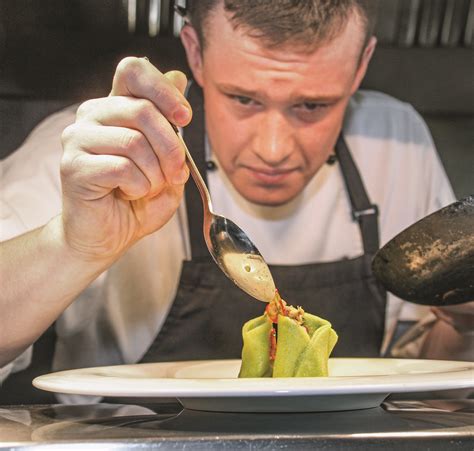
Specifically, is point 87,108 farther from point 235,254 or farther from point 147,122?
point 235,254

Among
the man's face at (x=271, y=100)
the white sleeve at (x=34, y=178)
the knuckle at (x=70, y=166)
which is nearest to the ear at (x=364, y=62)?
the man's face at (x=271, y=100)

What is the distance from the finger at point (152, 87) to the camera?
92cm

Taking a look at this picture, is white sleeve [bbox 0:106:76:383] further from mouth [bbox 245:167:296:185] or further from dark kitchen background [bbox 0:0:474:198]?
mouth [bbox 245:167:296:185]

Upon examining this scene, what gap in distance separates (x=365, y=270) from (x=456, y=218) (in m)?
0.33

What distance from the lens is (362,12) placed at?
1.30m

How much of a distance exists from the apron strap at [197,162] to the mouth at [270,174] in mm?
94

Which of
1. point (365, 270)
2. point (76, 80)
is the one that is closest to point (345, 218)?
point (365, 270)

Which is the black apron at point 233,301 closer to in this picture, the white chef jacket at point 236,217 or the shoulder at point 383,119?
the white chef jacket at point 236,217

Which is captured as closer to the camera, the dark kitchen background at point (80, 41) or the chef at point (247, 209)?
the chef at point (247, 209)

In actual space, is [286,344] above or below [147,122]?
below

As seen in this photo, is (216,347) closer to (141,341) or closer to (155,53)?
(141,341)

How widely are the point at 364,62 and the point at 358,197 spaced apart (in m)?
0.23

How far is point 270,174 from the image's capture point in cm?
131

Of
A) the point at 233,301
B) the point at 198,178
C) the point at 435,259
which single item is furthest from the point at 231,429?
the point at 233,301
